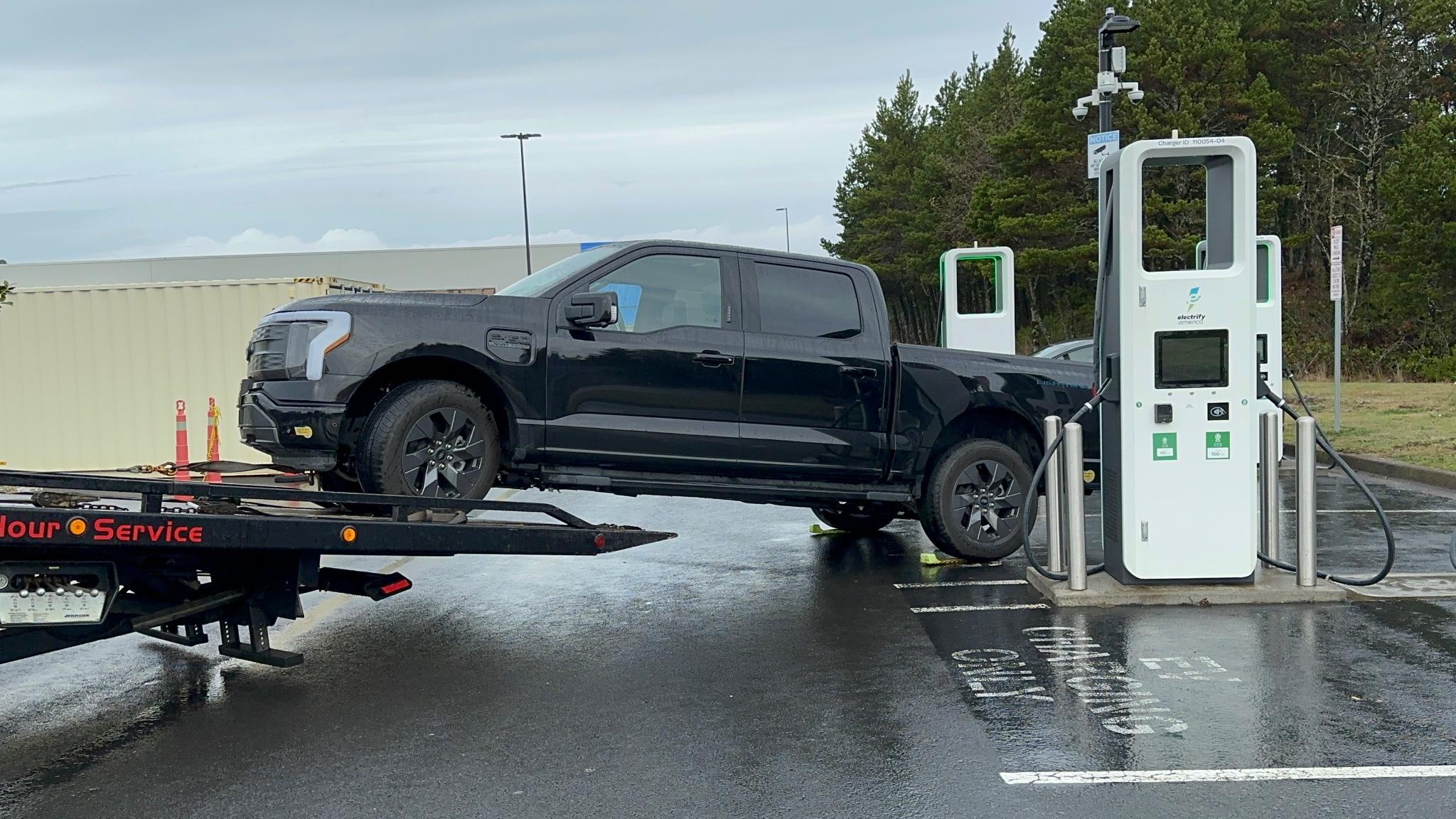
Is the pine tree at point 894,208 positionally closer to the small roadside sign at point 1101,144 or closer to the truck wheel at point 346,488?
the small roadside sign at point 1101,144

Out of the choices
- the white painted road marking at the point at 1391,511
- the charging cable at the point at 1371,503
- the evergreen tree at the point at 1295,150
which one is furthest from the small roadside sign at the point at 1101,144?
the evergreen tree at the point at 1295,150

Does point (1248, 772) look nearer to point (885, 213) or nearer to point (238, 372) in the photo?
point (238, 372)

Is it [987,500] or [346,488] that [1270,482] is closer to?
[987,500]

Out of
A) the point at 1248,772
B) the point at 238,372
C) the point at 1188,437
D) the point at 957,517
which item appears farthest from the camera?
the point at 238,372

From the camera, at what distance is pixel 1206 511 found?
7930 millimetres

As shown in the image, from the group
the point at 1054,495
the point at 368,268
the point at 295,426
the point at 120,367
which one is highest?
the point at 368,268

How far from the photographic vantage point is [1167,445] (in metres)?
7.90

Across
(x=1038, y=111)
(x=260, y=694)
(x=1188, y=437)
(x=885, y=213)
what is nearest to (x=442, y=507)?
(x=260, y=694)

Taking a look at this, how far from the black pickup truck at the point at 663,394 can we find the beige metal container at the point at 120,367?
38.4 ft

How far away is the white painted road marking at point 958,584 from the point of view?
868 cm

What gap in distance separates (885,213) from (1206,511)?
6474cm

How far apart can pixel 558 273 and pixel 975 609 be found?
310 cm

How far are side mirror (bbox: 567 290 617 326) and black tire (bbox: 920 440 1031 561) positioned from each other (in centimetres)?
276

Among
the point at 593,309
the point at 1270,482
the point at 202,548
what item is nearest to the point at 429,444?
the point at 593,309
